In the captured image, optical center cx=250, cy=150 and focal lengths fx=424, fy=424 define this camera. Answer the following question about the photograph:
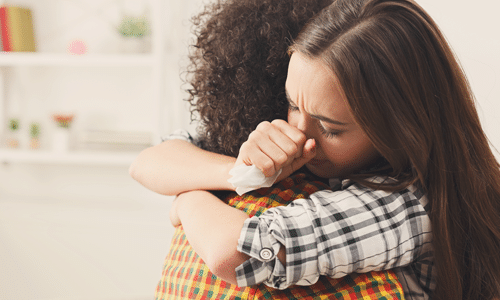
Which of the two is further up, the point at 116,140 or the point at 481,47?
the point at 481,47

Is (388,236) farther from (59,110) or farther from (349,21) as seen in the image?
(59,110)

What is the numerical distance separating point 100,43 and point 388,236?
2.09 metres

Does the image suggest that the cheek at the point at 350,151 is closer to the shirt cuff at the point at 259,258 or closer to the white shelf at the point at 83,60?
the shirt cuff at the point at 259,258

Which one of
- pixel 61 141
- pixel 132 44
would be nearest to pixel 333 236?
pixel 132 44

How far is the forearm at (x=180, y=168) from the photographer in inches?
33.0

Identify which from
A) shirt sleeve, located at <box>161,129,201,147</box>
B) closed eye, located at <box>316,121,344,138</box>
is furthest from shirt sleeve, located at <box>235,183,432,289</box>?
shirt sleeve, located at <box>161,129,201,147</box>

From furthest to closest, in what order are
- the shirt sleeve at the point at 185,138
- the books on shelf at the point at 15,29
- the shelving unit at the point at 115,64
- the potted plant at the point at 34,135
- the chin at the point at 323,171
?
the potted plant at the point at 34,135, the books on shelf at the point at 15,29, the shelving unit at the point at 115,64, the shirt sleeve at the point at 185,138, the chin at the point at 323,171

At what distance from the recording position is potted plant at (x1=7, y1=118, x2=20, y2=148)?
230cm

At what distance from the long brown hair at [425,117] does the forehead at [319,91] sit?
0.05ft

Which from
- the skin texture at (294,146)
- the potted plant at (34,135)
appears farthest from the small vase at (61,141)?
the skin texture at (294,146)

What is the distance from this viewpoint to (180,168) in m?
0.90

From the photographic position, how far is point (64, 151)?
7.27 ft

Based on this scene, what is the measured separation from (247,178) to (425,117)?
0.31 meters

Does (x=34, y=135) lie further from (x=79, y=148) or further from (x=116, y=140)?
(x=116, y=140)
